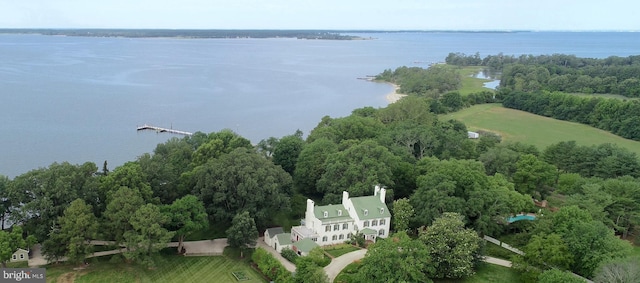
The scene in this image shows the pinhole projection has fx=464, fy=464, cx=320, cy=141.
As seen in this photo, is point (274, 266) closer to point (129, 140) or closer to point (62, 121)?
point (129, 140)

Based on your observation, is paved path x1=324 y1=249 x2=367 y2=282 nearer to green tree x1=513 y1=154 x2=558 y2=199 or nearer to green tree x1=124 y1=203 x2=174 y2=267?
green tree x1=124 y1=203 x2=174 y2=267

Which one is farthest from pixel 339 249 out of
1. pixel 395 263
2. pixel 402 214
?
pixel 395 263

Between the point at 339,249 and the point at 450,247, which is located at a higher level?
the point at 450,247

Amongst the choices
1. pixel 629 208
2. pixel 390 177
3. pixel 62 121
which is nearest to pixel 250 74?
pixel 62 121

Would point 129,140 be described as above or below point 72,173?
below

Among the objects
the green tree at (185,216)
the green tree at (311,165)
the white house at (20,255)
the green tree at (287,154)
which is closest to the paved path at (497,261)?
the green tree at (311,165)

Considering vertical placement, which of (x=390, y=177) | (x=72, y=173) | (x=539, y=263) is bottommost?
(x=539, y=263)

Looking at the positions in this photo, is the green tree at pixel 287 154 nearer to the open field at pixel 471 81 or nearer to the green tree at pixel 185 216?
the green tree at pixel 185 216

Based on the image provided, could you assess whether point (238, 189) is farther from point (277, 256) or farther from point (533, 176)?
point (533, 176)
